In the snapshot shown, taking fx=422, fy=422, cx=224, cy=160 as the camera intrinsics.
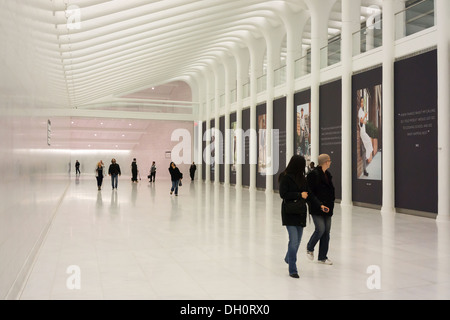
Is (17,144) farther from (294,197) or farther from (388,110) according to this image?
(388,110)

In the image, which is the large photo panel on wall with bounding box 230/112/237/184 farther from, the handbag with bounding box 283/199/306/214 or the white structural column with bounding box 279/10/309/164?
the handbag with bounding box 283/199/306/214

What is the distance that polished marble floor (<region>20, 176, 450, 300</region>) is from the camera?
464cm

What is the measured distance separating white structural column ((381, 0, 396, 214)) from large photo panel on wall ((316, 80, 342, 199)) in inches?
102

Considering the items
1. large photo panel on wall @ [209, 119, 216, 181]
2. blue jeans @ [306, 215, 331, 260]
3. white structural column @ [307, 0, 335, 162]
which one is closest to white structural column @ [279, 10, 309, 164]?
white structural column @ [307, 0, 335, 162]

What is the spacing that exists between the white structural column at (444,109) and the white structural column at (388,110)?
1914mm

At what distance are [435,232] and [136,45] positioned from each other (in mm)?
12159

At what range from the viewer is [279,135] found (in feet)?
67.6

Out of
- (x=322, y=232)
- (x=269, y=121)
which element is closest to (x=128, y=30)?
(x=269, y=121)

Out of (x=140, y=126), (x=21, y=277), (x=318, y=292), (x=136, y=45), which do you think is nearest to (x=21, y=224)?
(x=21, y=277)

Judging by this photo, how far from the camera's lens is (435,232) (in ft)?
29.6

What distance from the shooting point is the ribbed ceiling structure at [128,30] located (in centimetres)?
1123

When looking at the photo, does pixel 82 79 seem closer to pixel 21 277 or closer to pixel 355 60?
pixel 355 60

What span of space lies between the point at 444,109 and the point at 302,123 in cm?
774
